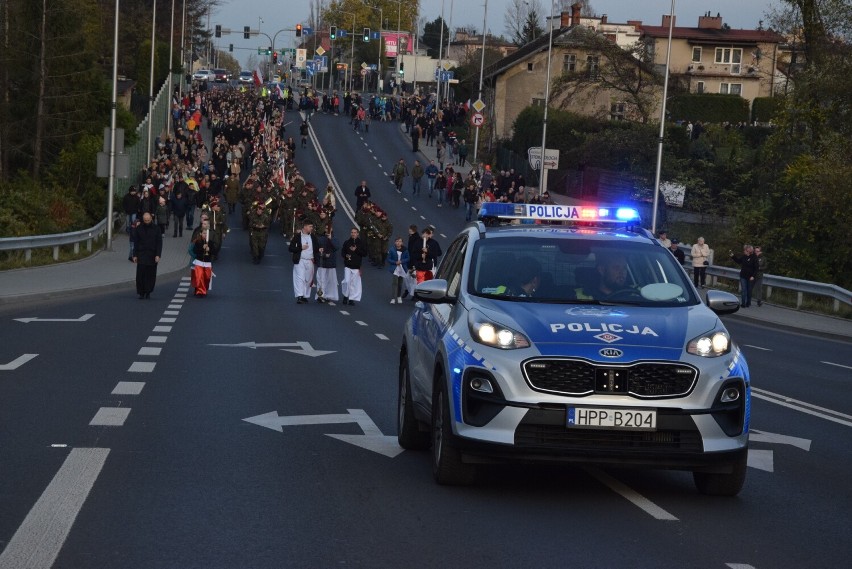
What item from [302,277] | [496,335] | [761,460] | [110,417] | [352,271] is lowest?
[302,277]

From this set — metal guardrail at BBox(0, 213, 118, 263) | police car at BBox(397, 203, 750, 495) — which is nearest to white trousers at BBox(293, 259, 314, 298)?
metal guardrail at BBox(0, 213, 118, 263)

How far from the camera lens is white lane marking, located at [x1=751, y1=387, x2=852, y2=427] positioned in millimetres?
14558

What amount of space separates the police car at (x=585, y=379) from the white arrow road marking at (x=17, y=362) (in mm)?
7445

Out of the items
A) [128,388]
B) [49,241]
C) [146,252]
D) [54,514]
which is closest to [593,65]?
[49,241]

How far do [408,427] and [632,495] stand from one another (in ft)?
6.59

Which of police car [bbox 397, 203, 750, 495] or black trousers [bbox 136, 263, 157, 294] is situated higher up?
police car [bbox 397, 203, 750, 495]

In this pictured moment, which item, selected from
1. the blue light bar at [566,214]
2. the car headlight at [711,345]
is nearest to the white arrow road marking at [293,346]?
the blue light bar at [566,214]

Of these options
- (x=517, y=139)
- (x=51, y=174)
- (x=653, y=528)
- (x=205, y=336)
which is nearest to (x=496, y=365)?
(x=653, y=528)

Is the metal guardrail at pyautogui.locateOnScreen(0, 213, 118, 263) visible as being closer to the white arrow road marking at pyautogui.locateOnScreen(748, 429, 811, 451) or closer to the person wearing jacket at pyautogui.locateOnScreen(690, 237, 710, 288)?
the person wearing jacket at pyautogui.locateOnScreen(690, 237, 710, 288)

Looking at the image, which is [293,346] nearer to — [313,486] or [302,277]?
[302,277]

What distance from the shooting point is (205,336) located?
71.5 ft

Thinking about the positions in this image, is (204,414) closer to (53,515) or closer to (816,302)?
(53,515)

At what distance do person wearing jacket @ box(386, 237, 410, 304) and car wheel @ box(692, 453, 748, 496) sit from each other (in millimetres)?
24359

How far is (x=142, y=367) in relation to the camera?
55.1 feet
